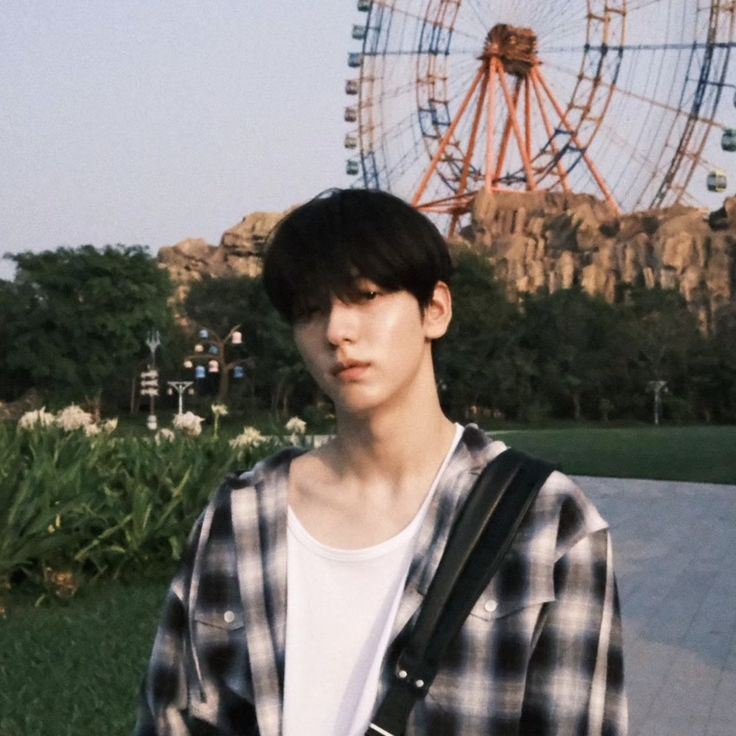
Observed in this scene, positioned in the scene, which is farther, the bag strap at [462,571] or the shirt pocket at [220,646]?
the shirt pocket at [220,646]

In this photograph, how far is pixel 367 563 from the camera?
138 cm

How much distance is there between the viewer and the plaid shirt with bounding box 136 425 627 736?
4.21 feet

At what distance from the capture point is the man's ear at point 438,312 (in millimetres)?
1444

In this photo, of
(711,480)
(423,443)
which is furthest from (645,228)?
(423,443)

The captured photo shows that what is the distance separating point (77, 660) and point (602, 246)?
46.9 meters

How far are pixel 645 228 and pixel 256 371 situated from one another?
17932 millimetres

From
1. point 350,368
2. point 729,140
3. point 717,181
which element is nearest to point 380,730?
point 350,368

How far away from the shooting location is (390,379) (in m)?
1.38

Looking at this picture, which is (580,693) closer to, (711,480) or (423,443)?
(423,443)

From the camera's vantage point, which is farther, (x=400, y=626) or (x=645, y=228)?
(x=645, y=228)

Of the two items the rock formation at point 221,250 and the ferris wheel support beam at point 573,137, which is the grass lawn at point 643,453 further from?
the rock formation at point 221,250

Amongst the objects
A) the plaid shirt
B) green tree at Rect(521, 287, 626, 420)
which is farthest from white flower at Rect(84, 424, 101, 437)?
green tree at Rect(521, 287, 626, 420)

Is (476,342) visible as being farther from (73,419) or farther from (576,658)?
(576,658)

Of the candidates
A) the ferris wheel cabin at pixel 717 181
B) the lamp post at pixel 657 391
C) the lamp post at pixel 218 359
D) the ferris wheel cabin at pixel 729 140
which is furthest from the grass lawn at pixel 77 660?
the lamp post at pixel 657 391
